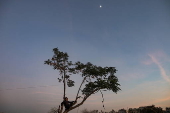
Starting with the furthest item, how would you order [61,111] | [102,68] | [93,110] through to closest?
[93,110] < [102,68] < [61,111]

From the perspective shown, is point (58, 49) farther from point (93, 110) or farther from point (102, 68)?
point (93, 110)

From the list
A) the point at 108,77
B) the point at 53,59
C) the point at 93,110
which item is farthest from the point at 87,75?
the point at 93,110

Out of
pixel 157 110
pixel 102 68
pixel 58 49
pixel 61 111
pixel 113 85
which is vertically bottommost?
pixel 157 110

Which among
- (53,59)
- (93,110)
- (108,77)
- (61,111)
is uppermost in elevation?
(53,59)

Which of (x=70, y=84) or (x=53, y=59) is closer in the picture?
(x=53, y=59)

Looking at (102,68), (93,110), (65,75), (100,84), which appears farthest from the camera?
(93,110)

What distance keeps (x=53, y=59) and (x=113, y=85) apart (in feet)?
28.1

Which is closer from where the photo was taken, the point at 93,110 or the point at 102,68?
the point at 102,68

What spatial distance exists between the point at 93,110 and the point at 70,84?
119709 millimetres

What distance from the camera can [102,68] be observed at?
1560 centimetres

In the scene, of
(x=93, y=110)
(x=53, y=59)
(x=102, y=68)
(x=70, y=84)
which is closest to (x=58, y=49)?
(x=53, y=59)

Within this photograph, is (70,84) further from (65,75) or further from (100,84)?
(100,84)

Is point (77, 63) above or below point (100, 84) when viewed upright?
above

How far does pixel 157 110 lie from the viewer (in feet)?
147
